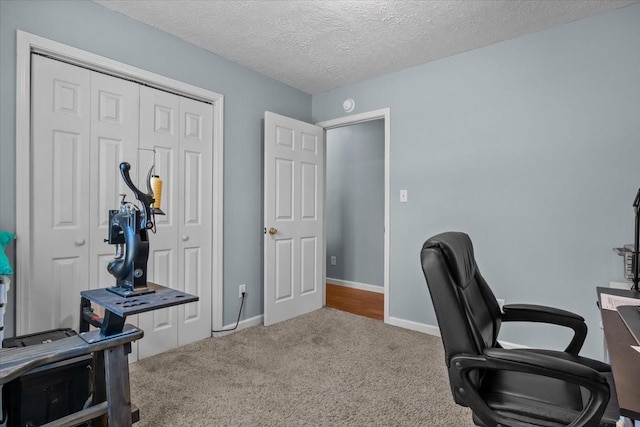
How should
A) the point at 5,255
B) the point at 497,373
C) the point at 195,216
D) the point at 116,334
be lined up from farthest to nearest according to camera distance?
the point at 195,216
the point at 5,255
the point at 116,334
the point at 497,373

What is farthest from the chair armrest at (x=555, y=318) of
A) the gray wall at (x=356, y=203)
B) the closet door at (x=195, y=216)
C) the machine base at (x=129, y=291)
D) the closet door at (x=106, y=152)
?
the gray wall at (x=356, y=203)

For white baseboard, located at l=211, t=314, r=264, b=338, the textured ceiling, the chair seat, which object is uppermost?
the textured ceiling

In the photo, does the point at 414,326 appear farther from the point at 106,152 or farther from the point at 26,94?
the point at 26,94

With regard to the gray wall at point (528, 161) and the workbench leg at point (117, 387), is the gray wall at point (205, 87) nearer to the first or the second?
the workbench leg at point (117, 387)

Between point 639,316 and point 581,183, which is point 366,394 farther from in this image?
point 581,183

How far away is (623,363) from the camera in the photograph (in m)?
0.91

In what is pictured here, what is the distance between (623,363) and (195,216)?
2.65 metres

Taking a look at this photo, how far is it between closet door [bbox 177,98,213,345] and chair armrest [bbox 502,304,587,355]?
2224 mm

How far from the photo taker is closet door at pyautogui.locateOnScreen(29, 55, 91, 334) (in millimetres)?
1976

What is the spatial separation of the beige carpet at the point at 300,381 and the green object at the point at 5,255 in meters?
0.94

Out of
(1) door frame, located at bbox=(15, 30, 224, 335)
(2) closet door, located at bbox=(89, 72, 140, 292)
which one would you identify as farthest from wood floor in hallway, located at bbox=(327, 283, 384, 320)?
(1) door frame, located at bbox=(15, 30, 224, 335)

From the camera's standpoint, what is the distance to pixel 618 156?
2.23 meters

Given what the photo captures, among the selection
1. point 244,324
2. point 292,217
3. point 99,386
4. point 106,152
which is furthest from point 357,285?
point 99,386

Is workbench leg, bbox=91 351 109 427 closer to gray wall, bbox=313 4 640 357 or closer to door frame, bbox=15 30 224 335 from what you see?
door frame, bbox=15 30 224 335
